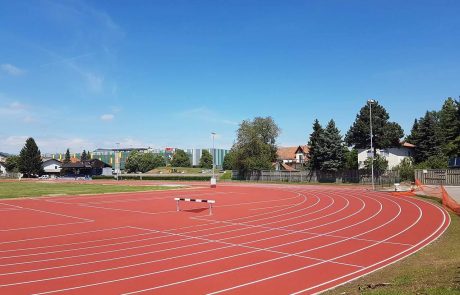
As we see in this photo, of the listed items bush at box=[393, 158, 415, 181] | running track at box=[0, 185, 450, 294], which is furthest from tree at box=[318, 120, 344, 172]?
running track at box=[0, 185, 450, 294]

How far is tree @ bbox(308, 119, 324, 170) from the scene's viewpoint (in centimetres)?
5775

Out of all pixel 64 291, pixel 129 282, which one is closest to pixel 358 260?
pixel 129 282

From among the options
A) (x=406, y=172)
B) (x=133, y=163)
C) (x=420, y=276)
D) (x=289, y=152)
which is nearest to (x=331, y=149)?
(x=406, y=172)

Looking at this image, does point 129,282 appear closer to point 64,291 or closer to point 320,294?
Result: point 64,291

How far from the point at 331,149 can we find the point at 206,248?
45.8 m

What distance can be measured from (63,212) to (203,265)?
16.6 meters

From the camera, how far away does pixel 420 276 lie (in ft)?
27.8

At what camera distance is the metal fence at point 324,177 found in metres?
50.8

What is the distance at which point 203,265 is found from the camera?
11273mm

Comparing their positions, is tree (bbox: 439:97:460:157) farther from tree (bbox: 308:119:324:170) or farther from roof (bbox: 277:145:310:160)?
roof (bbox: 277:145:310:160)

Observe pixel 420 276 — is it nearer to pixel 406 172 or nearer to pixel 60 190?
pixel 60 190

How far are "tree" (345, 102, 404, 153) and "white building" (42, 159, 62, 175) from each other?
88380 mm

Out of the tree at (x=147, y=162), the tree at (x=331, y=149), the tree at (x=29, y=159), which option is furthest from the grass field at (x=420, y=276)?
the tree at (x=147, y=162)

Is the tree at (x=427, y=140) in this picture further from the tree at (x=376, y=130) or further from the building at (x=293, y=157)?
the building at (x=293, y=157)
